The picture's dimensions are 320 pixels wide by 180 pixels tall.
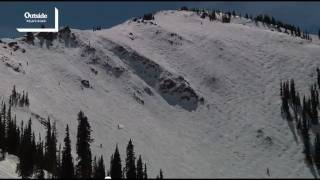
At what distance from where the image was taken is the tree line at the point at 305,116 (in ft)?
565

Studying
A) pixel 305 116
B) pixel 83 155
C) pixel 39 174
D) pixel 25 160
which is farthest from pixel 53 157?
pixel 305 116

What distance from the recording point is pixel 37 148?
135 meters

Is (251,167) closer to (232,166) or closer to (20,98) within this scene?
(232,166)

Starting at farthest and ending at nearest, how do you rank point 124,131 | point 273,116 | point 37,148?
point 273,116 → point 124,131 → point 37,148

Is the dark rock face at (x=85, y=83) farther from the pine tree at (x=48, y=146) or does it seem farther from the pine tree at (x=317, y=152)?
the pine tree at (x=317, y=152)

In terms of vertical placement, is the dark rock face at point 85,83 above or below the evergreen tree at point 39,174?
above

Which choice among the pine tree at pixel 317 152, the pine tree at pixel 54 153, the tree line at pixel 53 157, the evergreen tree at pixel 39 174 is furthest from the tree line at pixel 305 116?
the evergreen tree at pixel 39 174

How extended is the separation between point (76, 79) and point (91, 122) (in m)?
26.3

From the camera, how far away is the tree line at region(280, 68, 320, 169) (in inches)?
6777

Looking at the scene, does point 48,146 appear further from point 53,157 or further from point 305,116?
point 305,116

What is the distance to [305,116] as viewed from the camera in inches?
7407

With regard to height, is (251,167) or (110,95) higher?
(110,95)

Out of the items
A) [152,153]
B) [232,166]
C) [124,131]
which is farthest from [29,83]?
[232,166]

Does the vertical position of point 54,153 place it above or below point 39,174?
below
